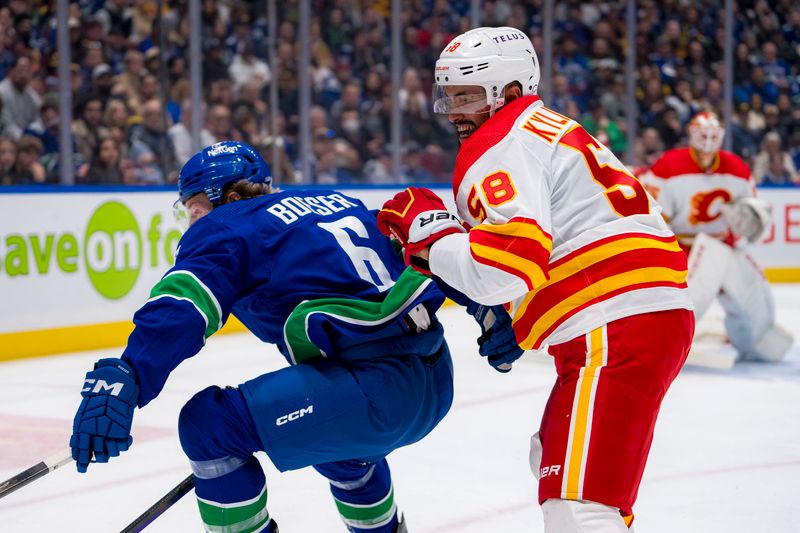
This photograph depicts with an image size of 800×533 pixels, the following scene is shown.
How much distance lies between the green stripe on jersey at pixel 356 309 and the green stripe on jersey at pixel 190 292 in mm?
156

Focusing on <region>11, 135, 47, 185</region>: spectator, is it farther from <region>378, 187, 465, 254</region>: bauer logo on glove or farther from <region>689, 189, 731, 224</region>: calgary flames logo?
<region>378, 187, 465, 254</region>: bauer logo on glove

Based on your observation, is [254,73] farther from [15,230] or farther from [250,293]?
[250,293]

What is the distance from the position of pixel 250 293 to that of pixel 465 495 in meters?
1.27

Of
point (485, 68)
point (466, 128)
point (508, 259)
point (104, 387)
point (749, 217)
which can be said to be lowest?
point (749, 217)

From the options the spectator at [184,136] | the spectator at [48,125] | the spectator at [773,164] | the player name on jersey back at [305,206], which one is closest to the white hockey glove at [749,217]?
the spectator at [184,136]

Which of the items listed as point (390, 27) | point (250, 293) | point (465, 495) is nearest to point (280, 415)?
point (250, 293)

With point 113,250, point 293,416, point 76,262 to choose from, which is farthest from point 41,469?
point 113,250

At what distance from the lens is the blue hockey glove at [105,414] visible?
1820mm

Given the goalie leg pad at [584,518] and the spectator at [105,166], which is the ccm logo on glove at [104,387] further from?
the spectator at [105,166]

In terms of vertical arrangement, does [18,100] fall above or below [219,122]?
above

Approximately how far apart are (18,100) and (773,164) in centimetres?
692

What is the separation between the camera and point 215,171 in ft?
7.27

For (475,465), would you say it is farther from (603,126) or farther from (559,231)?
(603,126)

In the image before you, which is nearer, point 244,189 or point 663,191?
point 244,189
